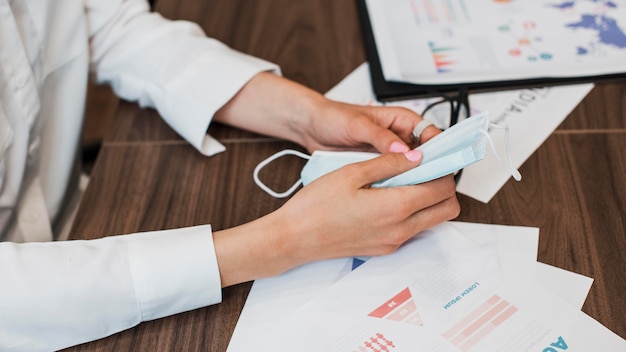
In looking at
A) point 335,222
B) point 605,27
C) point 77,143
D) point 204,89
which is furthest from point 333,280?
point 605,27

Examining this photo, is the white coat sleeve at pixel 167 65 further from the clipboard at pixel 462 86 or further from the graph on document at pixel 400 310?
the graph on document at pixel 400 310

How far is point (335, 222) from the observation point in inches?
29.8

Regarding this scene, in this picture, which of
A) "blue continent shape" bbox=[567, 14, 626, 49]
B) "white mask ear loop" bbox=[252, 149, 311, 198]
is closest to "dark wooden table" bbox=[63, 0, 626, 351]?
"white mask ear loop" bbox=[252, 149, 311, 198]

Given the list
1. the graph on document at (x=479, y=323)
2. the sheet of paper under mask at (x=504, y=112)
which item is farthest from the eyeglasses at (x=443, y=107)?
the graph on document at (x=479, y=323)

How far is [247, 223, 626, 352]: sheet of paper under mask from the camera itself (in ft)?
2.29

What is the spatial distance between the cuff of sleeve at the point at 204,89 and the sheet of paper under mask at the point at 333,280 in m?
0.27

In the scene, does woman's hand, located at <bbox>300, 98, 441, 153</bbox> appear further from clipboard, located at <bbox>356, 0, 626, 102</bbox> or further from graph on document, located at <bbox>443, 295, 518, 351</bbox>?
graph on document, located at <bbox>443, 295, 518, 351</bbox>

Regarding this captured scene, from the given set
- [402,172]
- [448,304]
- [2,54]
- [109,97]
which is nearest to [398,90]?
[402,172]

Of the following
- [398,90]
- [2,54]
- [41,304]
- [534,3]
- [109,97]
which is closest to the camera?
[41,304]

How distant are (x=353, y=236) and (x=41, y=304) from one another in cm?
37

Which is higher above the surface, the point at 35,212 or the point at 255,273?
the point at 255,273

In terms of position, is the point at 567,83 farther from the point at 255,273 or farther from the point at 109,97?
the point at 109,97

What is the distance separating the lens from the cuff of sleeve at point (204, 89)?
95 centimetres

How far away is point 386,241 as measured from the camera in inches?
30.3
